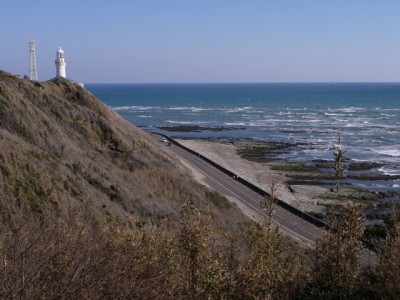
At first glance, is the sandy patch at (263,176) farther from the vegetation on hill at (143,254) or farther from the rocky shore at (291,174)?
the vegetation on hill at (143,254)

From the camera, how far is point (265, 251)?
11914 millimetres

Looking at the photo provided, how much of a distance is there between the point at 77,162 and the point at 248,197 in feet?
57.3

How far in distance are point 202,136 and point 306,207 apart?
156 ft

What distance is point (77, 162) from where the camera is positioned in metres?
28.8

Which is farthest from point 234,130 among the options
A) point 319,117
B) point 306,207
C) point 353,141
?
point 306,207

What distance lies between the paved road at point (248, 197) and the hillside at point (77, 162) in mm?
3837

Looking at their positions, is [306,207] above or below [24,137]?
below

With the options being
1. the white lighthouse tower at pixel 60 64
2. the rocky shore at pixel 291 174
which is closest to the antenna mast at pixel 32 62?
the white lighthouse tower at pixel 60 64

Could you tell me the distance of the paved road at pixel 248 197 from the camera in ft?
111

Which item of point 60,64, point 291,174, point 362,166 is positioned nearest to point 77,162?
point 60,64

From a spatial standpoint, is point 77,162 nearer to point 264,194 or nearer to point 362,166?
point 264,194

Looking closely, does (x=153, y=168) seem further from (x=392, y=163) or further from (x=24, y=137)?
(x=392, y=163)

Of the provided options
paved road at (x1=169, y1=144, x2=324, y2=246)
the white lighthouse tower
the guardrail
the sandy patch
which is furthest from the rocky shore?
the white lighthouse tower

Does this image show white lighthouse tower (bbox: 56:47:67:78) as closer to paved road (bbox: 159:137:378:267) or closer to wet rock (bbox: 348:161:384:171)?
paved road (bbox: 159:137:378:267)
